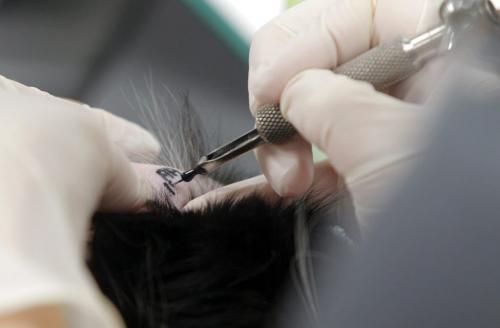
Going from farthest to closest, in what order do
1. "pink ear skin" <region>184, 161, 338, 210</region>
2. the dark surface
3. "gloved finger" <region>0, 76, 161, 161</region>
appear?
the dark surface
"gloved finger" <region>0, 76, 161, 161</region>
"pink ear skin" <region>184, 161, 338, 210</region>

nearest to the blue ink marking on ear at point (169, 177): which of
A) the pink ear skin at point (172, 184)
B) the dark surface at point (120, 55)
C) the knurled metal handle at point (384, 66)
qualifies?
the pink ear skin at point (172, 184)

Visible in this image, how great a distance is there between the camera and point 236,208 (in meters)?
0.49

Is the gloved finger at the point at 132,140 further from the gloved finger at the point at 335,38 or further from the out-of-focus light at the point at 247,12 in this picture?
the out-of-focus light at the point at 247,12

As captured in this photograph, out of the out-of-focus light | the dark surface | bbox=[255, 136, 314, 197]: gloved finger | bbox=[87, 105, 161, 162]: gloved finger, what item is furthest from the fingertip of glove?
the out-of-focus light

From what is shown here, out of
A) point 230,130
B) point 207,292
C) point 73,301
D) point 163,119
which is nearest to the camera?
point 73,301

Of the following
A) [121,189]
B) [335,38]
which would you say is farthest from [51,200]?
[335,38]

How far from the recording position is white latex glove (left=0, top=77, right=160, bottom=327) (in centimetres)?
30

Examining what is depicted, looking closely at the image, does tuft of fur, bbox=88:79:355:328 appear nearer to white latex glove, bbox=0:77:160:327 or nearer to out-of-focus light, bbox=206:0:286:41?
white latex glove, bbox=0:77:160:327

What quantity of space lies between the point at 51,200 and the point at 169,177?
31 centimetres

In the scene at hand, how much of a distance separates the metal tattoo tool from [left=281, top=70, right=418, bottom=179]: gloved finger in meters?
0.02

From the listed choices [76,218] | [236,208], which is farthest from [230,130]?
[76,218]

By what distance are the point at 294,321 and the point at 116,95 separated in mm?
814

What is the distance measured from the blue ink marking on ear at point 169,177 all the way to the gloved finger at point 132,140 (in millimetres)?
138

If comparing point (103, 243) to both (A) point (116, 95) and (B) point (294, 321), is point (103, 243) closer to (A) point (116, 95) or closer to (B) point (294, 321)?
(B) point (294, 321)
